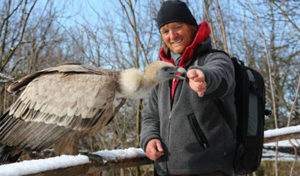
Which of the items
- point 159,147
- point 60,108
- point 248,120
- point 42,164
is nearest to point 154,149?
point 159,147

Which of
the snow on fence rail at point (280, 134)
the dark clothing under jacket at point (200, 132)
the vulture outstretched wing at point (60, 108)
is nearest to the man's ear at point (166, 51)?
the dark clothing under jacket at point (200, 132)

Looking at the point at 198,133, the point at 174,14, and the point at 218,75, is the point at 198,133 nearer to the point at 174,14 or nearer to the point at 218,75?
the point at 218,75

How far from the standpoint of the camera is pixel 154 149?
208cm

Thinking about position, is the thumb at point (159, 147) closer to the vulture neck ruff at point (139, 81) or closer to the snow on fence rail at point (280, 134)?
the vulture neck ruff at point (139, 81)

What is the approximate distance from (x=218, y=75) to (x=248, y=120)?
1.57 feet

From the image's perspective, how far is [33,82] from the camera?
3.04 m

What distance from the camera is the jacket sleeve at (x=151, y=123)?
2188 mm

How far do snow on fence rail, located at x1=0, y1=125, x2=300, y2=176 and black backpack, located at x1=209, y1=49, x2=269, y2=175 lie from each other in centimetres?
77

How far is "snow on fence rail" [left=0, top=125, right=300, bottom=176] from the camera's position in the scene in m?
1.52

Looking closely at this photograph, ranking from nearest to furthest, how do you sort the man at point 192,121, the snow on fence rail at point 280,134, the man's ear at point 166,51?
the man at point 192,121 < the man's ear at point 166,51 < the snow on fence rail at point 280,134

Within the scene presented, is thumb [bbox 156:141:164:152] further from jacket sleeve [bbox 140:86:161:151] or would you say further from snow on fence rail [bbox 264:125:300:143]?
snow on fence rail [bbox 264:125:300:143]

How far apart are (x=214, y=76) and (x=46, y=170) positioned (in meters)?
1.01

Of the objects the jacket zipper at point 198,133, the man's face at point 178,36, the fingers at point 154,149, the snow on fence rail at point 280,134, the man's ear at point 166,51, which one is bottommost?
the snow on fence rail at point 280,134

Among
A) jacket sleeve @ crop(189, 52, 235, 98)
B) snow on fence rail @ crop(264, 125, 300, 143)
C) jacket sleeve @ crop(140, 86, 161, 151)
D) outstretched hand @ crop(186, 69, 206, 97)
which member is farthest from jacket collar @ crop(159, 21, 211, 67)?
snow on fence rail @ crop(264, 125, 300, 143)
